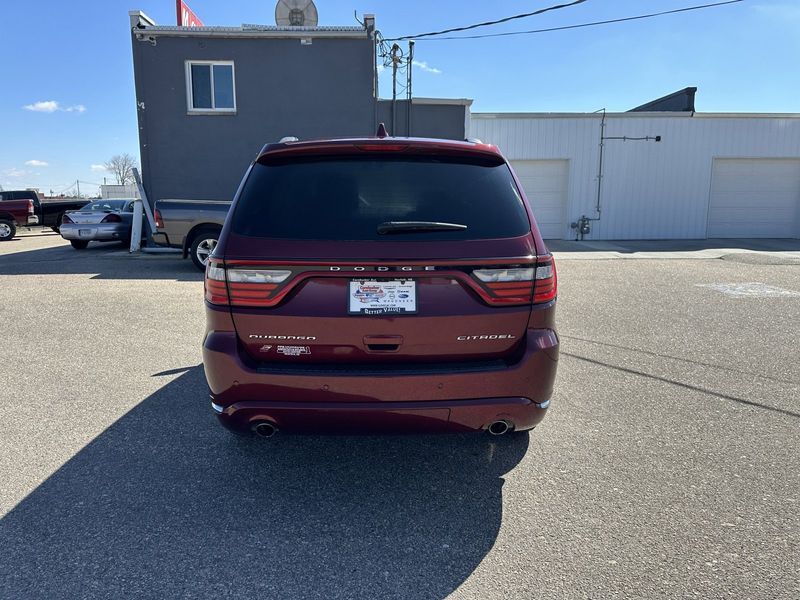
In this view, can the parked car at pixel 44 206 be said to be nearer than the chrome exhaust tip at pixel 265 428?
No

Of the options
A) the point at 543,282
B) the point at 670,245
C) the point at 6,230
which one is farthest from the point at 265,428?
the point at 6,230

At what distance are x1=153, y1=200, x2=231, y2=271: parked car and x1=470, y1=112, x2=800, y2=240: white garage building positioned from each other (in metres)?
10.2

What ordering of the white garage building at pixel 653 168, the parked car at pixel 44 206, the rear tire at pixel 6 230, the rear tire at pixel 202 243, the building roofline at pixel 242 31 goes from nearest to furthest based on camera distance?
the rear tire at pixel 202 243
the building roofline at pixel 242 31
the white garage building at pixel 653 168
the rear tire at pixel 6 230
the parked car at pixel 44 206

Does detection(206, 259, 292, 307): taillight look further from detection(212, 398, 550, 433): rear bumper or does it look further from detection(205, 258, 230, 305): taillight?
detection(212, 398, 550, 433): rear bumper

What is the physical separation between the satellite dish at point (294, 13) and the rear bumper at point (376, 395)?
47.1ft

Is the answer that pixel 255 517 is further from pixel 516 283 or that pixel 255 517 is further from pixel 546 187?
pixel 546 187

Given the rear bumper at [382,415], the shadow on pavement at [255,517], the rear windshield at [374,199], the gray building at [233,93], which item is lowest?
the shadow on pavement at [255,517]

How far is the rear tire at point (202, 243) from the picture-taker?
34.8 feet

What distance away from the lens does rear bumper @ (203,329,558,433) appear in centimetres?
253

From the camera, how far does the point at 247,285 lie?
2.57 m

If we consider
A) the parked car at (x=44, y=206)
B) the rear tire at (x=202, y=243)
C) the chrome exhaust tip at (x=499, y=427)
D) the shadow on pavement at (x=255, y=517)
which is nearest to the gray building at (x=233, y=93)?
the rear tire at (x=202, y=243)

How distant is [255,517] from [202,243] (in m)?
8.88

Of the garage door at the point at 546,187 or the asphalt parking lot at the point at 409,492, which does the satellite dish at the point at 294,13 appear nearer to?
the garage door at the point at 546,187

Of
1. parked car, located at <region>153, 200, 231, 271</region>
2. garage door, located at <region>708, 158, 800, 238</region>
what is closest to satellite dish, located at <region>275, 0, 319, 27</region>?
parked car, located at <region>153, 200, 231, 271</region>
